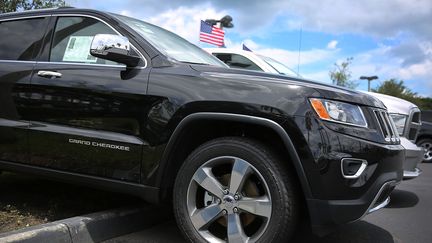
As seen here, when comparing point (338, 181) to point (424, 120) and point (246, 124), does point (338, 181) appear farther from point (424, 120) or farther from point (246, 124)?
point (424, 120)

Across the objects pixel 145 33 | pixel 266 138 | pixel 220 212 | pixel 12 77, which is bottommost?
pixel 220 212

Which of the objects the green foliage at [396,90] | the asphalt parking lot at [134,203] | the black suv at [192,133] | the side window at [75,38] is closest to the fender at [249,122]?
the black suv at [192,133]

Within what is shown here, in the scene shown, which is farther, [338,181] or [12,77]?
[12,77]

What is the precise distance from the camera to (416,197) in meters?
6.18

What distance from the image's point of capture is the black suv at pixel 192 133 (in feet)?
9.89

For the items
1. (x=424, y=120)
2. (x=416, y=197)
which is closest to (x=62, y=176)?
(x=416, y=197)

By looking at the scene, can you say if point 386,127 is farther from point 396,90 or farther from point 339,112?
point 396,90

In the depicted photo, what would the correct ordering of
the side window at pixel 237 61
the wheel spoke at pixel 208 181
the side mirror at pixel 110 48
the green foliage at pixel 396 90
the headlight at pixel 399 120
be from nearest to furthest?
the wheel spoke at pixel 208 181, the side mirror at pixel 110 48, the headlight at pixel 399 120, the side window at pixel 237 61, the green foliage at pixel 396 90

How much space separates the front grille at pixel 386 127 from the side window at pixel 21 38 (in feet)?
9.61

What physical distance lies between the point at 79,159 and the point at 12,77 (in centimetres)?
103

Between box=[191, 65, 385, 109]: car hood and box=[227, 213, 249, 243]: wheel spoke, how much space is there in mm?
941

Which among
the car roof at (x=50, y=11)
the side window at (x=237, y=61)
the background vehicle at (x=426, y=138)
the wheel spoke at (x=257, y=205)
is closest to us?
the wheel spoke at (x=257, y=205)

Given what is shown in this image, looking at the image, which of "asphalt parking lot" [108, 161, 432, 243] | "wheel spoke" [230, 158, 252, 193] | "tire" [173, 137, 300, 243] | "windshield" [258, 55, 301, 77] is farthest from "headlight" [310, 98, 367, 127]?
"windshield" [258, 55, 301, 77]

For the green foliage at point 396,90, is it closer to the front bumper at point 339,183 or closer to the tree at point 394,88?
the tree at point 394,88
